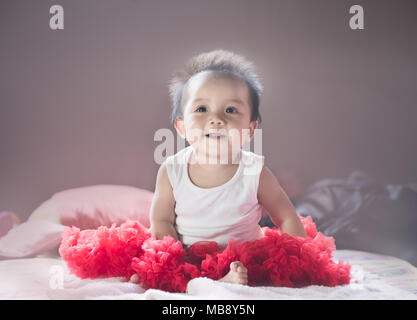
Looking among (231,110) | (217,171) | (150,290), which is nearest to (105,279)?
(150,290)

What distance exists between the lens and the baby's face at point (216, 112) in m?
1.22

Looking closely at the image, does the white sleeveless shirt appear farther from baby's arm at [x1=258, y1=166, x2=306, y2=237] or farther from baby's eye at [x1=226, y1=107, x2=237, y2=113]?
baby's eye at [x1=226, y1=107, x2=237, y2=113]

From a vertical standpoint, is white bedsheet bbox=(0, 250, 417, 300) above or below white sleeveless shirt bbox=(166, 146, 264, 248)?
below

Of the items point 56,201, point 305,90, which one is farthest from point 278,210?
point 56,201

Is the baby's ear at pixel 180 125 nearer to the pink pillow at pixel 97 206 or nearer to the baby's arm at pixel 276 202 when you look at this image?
the baby's arm at pixel 276 202

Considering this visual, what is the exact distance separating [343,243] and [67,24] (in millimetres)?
1216

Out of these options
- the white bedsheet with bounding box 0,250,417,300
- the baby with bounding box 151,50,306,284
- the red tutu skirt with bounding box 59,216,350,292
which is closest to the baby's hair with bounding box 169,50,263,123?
the baby with bounding box 151,50,306,284

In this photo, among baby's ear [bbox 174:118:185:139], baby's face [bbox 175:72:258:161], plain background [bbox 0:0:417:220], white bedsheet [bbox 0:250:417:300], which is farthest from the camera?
plain background [bbox 0:0:417:220]

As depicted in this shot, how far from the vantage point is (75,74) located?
1.56 m

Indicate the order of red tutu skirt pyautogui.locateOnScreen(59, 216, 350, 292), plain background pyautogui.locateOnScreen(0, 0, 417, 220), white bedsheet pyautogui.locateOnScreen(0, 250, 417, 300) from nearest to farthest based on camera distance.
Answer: white bedsheet pyautogui.locateOnScreen(0, 250, 417, 300), red tutu skirt pyautogui.locateOnScreen(59, 216, 350, 292), plain background pyautogui.locateOnScreen(0, 0, 417, 220)

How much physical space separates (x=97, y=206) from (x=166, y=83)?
1.66 ft

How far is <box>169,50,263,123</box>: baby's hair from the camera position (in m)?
1.28

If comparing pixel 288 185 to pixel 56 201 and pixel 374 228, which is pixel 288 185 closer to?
pixel 374 228

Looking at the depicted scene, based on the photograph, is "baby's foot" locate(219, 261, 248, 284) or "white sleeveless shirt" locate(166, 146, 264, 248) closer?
"baby's foot" locate(219, 261, 248, 284)
